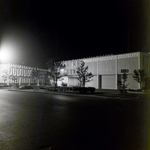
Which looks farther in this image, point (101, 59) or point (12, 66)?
point (12, 66)

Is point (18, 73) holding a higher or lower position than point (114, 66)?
lower

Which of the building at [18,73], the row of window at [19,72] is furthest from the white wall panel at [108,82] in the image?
the row of window at [19,72]

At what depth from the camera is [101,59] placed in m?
50.0

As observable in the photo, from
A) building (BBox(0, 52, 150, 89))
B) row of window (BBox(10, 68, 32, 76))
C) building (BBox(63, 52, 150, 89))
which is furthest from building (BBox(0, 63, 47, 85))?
building (BBox(63, 52, 150, 89))

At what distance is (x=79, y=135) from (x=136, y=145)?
1.97 m

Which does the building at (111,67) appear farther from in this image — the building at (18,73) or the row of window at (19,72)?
the row of window at (19,72)

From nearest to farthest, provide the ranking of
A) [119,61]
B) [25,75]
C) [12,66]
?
[119,61]
[12,66]
[25,75]

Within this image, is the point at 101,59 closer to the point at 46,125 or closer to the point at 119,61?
the point at 119,61

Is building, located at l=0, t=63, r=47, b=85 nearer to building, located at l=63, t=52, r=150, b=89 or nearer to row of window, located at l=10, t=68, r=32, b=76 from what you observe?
row of window, located at l=10, t=68, r=32, b=76

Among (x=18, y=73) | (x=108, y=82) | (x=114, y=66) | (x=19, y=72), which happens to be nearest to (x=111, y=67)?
(x=114, y=66)

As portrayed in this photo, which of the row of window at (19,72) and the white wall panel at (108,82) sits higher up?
the row of window at (19,72)

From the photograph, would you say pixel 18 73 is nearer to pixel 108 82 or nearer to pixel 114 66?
Result: pixel 108 82

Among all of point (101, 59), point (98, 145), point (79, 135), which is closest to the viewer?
point (98, 145)

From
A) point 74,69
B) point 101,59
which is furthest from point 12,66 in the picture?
point 101,59
